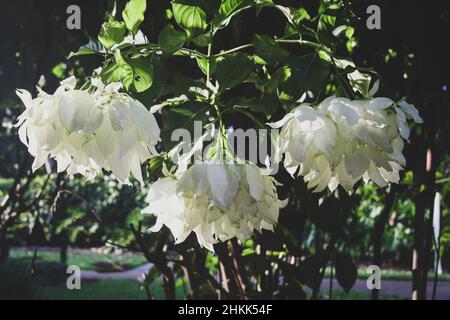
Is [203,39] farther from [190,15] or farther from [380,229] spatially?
[380,229]

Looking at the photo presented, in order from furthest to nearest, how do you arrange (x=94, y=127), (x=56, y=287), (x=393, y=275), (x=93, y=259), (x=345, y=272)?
(x=93, y=259)
(x=393, y=275)
(x=56, y=287)
(x=345, y=272)
(x=94, y=127)

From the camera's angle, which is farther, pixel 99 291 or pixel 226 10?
pixel 99 291

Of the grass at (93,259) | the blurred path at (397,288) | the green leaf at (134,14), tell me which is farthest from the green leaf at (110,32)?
the grass at (93,259)

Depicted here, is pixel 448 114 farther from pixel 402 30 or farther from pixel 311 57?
pixel 311 57

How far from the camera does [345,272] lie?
118 cm

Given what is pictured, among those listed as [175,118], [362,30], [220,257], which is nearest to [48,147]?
[175,118]

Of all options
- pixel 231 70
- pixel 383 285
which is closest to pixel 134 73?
pixel 231 70

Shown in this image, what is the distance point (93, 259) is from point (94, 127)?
9303 millimetres

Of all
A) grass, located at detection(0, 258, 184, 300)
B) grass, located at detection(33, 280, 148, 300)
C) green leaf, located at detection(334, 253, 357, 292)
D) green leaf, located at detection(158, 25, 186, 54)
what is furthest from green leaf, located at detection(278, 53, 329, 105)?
grass, located at detection(33, 280, 148, 300)

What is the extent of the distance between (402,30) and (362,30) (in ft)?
0.33

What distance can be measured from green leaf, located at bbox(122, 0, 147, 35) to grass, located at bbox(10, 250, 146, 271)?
7.86 metres

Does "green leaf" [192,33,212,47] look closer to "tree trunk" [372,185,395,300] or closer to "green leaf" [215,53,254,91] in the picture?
"green leaf" [215,53,254,91]

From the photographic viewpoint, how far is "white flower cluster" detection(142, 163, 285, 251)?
53 cm
